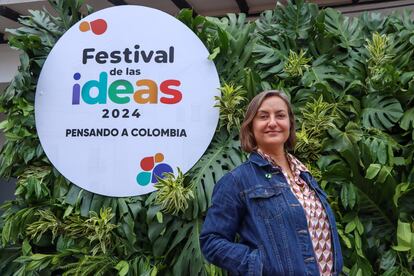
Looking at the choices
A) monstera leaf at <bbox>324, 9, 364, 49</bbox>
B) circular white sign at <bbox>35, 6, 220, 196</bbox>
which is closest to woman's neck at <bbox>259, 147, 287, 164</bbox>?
circular white sign at <bbox>35, 6, 220, 196</bbox>

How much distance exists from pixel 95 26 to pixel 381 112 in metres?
1.78

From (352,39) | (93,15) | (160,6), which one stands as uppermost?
(160,6)

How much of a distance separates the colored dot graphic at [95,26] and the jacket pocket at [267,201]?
1846 mm

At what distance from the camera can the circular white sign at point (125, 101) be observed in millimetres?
2705

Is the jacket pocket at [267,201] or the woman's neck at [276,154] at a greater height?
the woman's neck at [276,154]

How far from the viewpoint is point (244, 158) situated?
2.62 meters

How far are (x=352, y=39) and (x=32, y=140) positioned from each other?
2045 mm

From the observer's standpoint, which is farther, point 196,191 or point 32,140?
point 32,140

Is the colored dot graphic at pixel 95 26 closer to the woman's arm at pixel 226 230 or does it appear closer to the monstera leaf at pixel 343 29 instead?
the monstera leaf at pixel 343 29

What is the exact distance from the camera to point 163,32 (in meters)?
2.82

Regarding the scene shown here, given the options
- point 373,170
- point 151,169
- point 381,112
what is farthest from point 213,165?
point 381,112

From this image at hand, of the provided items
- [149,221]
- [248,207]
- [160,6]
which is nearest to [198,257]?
[149,221]

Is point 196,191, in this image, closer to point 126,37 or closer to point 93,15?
point 126,37

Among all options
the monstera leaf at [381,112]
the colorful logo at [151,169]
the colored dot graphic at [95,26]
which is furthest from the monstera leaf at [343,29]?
the colored dot graphic at [95,26]
